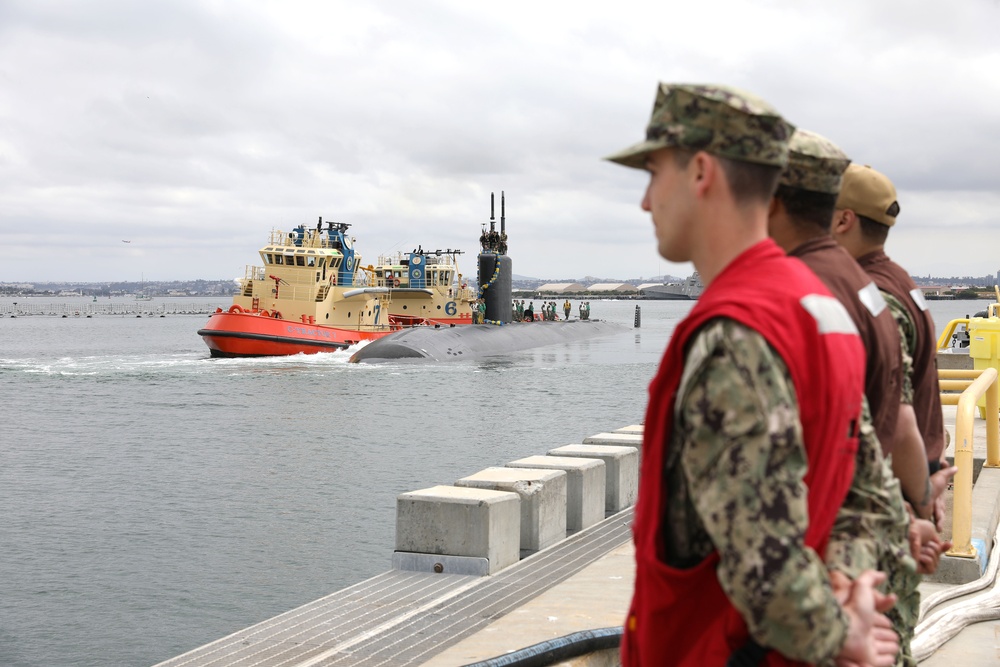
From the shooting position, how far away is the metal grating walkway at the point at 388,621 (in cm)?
598

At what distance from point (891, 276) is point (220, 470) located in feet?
59.8

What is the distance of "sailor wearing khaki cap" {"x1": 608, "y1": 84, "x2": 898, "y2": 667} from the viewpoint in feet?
6.70

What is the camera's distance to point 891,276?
373 centimetres

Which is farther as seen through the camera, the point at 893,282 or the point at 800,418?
the point at 893,282

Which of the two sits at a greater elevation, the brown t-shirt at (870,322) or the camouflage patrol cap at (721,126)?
the camouflage patrol cap at (721,126)

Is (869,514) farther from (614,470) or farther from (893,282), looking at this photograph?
(614,470)

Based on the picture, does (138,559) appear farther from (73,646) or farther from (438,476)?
(438,476)

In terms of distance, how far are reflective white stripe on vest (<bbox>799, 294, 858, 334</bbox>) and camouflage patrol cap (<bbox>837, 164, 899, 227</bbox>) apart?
1526mm

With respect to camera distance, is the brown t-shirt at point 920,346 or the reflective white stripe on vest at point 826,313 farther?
the brown t-shirt at point 920,346

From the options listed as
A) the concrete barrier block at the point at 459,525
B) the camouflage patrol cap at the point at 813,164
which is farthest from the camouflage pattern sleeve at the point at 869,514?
the concrete barrier block at the point at 459,525

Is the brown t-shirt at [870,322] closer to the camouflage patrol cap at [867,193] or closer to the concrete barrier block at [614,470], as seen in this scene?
the camouflage patrol cap at [867,193]

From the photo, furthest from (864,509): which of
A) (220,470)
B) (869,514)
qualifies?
(220,470)

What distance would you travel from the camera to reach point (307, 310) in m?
46.3

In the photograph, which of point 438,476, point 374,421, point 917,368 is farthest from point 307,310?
point 917,368
